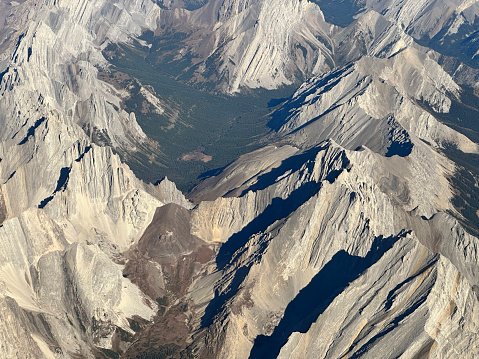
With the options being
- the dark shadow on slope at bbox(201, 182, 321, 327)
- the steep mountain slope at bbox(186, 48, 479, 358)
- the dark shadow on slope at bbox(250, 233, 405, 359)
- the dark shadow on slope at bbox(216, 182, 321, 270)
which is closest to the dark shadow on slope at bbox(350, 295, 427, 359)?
the steep mountain slope at bbox(186, 48, 479, 358)

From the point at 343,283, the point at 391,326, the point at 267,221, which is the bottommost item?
the point at 391,326

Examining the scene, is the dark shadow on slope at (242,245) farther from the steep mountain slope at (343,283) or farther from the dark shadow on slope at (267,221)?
the steep mountain slope at (343,283)

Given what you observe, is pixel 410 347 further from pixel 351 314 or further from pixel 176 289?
pixel 176 289

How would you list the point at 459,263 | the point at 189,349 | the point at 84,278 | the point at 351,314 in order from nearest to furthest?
the point at 351,314 < the point at 189,349 < the point at 84,278 < the point at 459,263

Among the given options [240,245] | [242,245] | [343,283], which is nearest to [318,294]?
[343,283]

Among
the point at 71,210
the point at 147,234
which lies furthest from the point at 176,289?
the point at 71,210

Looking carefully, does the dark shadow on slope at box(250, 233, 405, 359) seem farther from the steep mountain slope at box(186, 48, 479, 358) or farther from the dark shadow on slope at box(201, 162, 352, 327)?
the dark shadow on slope at box(201, 162, 352, 327)

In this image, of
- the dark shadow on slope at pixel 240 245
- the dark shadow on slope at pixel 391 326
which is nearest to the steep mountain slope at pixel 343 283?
the dark shadow on slope at pixel 391 326

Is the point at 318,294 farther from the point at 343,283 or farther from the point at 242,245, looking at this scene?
the point at 242,245
